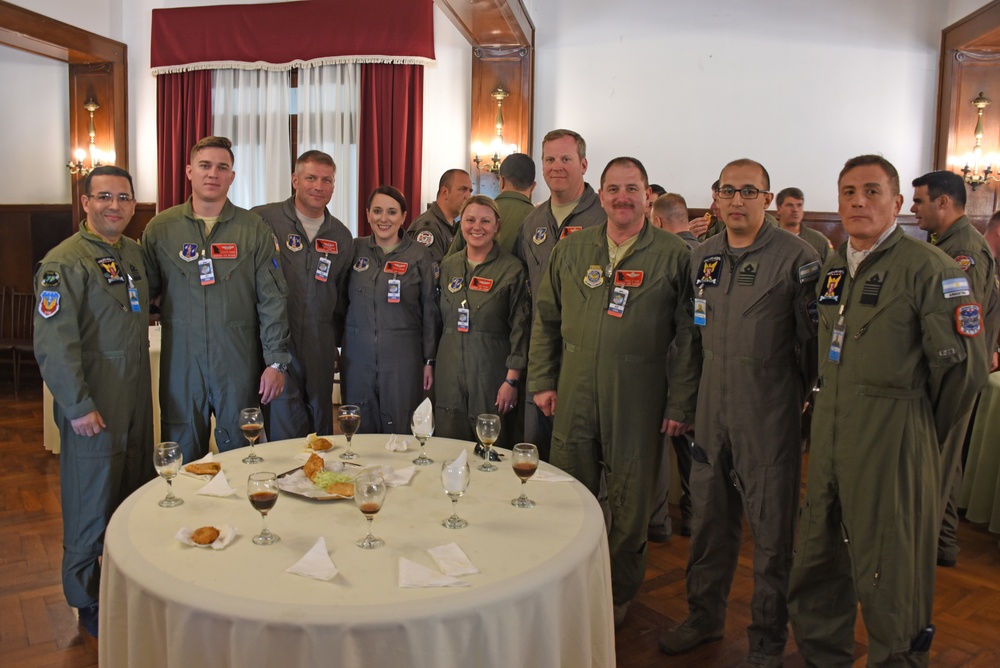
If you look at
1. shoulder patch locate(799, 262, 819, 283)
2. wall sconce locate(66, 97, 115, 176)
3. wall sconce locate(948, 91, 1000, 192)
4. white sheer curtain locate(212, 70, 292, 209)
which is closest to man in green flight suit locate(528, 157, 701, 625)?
shoulder patch locate(799, 262, 819, 283)

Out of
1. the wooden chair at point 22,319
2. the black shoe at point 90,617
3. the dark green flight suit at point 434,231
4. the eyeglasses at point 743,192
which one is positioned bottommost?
the black shoe at point 90,617

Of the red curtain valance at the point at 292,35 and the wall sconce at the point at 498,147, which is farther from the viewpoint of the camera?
the wall sconce at the point at 498,147

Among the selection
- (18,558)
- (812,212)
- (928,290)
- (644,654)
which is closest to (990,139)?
(812,212)

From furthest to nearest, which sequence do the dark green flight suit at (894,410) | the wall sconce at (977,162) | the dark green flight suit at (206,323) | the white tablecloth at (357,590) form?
the wall sconce at (977,162), the dark green flight suit at (206,323), the dark green flight suit at (894,410), the white tablecloth at (357,590)

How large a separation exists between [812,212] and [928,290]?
5.51 m

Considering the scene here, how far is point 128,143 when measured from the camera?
7844 millimetres

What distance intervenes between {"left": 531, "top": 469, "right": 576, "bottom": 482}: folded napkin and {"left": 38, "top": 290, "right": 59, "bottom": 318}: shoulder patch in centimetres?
178

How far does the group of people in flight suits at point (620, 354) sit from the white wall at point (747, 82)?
4.07 m

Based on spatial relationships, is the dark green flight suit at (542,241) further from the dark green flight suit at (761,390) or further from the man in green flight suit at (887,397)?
the man in green flight suit at (887,397)

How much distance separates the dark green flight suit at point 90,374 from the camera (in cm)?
255

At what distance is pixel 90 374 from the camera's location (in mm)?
2654

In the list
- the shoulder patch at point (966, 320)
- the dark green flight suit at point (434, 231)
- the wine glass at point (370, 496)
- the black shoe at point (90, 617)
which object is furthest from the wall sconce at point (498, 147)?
the wine glass at point (370, 496)

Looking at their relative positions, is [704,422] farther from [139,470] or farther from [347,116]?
[347,116]

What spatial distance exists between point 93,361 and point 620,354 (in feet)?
6.40
